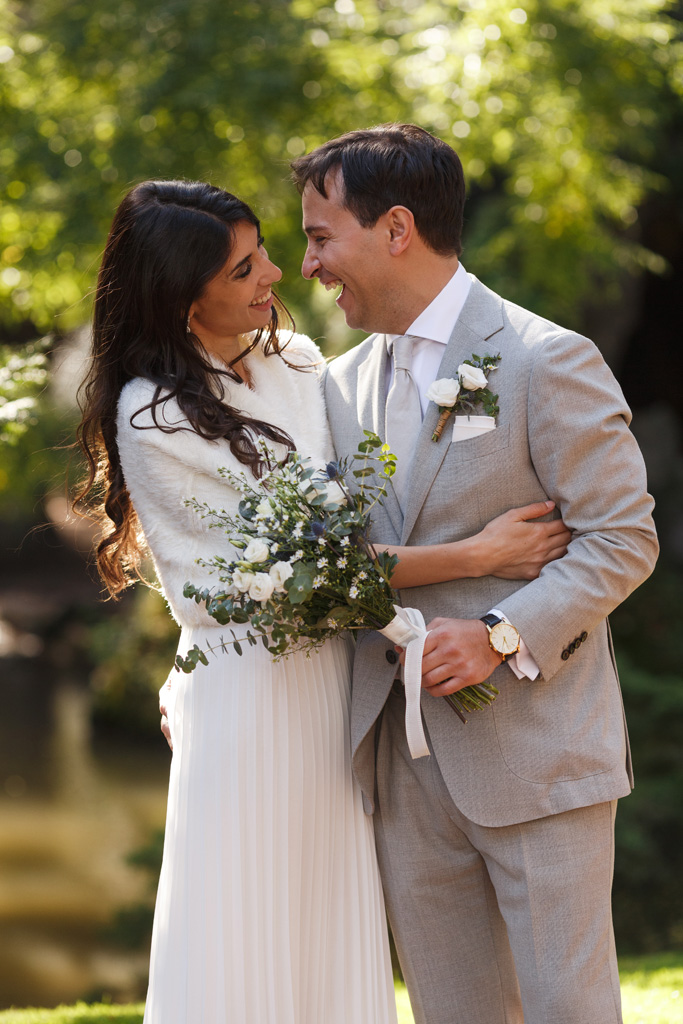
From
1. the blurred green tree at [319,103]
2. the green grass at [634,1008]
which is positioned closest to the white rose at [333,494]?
the green grass at [634,1008]

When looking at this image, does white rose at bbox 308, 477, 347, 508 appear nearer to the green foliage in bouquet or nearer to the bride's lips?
the green foliage in bouquet

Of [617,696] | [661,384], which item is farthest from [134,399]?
[661,384]

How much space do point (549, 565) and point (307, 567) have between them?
632 mm

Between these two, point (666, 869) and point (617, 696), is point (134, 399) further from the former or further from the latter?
point (666, 869)

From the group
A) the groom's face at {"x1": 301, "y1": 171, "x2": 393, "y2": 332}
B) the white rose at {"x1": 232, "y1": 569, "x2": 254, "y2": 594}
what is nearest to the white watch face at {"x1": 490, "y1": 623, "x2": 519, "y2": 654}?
the white rose at {"x1": 232, "y1": 569, "x2": 254, "y2": 594}

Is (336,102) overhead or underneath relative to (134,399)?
overhead

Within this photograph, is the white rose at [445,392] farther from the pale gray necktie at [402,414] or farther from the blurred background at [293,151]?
the blurred background at [293,151]

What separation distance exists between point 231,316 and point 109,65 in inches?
171

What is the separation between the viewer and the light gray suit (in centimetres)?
239

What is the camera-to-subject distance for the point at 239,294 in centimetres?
272

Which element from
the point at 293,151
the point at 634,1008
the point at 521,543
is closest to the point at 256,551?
the point at 521,543

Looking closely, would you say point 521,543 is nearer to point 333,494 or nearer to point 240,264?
point 333,494

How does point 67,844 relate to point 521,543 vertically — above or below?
below

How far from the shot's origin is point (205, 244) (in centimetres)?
266
